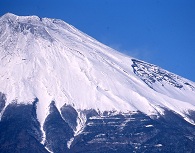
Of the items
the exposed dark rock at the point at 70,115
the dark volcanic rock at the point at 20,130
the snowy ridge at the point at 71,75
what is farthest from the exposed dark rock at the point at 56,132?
the snowy ridge at the point at 71,75

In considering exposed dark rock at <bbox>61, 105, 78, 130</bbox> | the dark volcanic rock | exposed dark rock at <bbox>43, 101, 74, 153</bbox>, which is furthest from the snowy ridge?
the dark volcanic rock

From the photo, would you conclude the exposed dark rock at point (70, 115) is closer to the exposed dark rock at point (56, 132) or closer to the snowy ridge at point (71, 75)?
the exposed dark rock at point (56, 132)

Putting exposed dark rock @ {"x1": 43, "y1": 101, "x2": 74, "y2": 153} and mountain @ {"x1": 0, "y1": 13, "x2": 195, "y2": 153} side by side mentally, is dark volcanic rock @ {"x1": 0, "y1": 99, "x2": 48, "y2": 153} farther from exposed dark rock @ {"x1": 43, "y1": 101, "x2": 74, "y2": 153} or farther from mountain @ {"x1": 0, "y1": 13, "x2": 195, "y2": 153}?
exposed dark rock @ {"x1": 43, "y1": 101, "x2": 74, "y2": 153}

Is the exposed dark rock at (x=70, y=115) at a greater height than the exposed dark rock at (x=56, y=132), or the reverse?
the exposed dark rock at (x=70, y=115)

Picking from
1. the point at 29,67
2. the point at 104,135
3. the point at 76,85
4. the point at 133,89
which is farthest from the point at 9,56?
the point at 104,135

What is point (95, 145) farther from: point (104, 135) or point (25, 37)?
point (25, 37)

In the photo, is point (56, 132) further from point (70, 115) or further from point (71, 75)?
point (71, 75)
